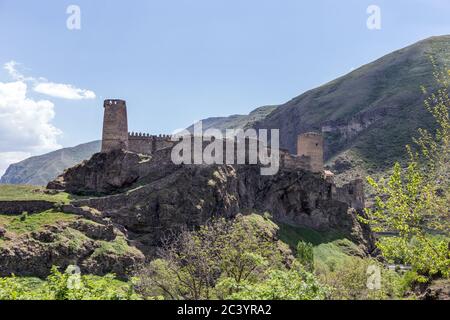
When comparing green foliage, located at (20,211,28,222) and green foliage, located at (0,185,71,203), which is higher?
green foliage, located at (0,185,71,203)

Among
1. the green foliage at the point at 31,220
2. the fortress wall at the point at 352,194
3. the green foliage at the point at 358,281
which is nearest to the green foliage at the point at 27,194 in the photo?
the green foliage at the point at 31,220

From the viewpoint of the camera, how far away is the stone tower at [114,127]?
72.3m

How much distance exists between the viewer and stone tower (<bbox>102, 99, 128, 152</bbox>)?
72.3 meters

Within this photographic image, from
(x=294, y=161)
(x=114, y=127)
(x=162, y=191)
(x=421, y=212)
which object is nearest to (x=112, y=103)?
(x=114, y=127)

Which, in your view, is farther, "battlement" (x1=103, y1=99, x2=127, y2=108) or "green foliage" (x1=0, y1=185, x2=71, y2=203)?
"battlement" (x1=103, y1=99, x2=127, y2=108)

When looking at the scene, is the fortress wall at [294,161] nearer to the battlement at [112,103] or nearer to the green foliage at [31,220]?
the battlement at [112,103]

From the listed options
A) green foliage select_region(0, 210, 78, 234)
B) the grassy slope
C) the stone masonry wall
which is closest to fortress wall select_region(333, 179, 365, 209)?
the grassy slope

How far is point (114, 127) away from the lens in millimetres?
72438

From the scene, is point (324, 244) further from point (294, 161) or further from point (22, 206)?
point (22, 206)

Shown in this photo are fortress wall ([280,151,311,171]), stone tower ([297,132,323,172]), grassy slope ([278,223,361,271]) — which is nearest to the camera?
grassy slope ([278,223,361,271])

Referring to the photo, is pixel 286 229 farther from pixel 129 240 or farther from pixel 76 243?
pixel 76 243

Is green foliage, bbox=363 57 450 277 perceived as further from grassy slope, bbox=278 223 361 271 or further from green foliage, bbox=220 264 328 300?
grassy slope, bbox=278 223 361 271

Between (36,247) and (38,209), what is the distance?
7.58 m

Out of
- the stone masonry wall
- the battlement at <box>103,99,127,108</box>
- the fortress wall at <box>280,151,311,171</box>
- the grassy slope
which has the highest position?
the battlement at <box>103,99,127,108</box>
